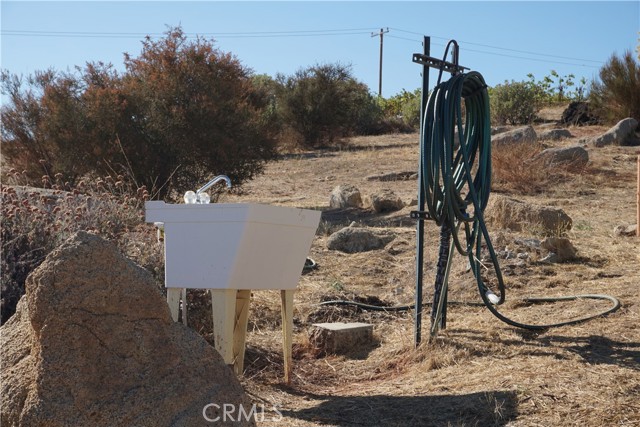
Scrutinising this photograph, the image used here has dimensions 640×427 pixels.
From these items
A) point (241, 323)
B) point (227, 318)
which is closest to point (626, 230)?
point (241, 323)

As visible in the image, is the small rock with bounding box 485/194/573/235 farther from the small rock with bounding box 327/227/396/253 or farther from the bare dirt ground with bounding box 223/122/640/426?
the small rock with bounding box 327/227/396/253

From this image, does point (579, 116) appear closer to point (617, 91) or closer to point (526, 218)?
point (617, 91)

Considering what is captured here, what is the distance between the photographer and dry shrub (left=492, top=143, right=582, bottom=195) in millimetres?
12328

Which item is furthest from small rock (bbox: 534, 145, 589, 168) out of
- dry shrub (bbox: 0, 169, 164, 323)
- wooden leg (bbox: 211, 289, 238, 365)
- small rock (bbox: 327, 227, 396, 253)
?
wooden leg (bbox: 211, 289, 238, 365)

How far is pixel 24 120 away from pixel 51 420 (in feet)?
36.9

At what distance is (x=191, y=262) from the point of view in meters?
3.97

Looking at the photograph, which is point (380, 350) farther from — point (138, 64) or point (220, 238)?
point (138, 64)

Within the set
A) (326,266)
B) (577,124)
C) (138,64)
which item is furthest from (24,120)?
(577,124)

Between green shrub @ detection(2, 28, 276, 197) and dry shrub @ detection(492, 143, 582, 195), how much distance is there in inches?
151

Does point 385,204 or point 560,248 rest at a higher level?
point 385,204

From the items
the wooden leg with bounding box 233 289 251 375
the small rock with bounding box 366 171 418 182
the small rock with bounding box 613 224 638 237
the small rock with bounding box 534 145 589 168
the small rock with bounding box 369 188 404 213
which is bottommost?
the wooden leg with bounding box 233 289 251 375

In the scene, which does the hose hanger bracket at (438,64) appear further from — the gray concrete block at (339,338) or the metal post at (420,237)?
the gray concrete block at (339,338)

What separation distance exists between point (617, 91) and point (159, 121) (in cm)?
1256

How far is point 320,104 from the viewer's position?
22.4m
